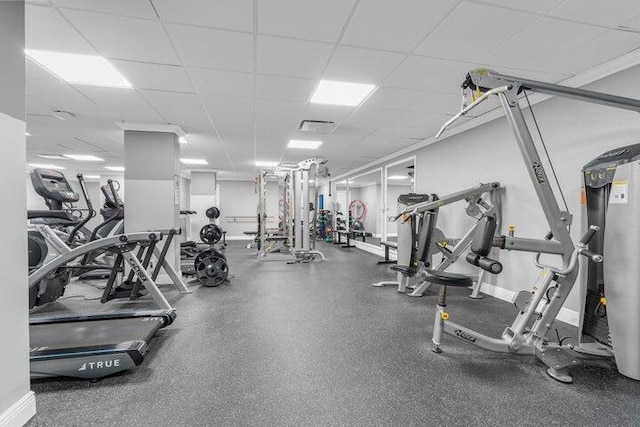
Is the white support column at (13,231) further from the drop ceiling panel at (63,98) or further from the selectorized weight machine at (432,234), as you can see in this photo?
the selectorized weight machine at (432,234)

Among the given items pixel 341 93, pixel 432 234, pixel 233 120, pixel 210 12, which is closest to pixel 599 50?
pixel 341 93

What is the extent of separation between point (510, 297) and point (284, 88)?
3.79 meters

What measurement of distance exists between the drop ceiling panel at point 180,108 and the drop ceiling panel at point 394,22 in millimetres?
2148

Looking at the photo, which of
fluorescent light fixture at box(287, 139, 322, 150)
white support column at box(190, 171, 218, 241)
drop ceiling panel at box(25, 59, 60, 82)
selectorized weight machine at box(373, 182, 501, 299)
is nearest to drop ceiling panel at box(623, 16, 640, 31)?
selectorized weight machine at box(373, 182, 501, 299)

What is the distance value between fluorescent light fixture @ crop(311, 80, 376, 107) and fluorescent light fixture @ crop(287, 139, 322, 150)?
2.08m

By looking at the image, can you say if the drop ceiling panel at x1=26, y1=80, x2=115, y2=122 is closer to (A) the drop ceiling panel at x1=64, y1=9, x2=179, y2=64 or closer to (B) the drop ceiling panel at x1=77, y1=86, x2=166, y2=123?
(B) the drop ceiling panel at x1=77, y1=86, x2=166, y2=123

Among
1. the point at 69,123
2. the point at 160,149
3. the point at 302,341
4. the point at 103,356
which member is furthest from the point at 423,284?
the point at 69,123

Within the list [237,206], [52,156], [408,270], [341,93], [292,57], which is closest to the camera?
[292,57]

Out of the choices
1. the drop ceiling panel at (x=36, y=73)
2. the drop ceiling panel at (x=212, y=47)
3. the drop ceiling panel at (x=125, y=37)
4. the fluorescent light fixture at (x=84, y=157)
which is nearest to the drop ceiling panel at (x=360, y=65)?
the drop ceiling panel at (x=212, y=47)

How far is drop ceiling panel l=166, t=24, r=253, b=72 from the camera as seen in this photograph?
84.0 inches

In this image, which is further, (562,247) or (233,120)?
(233,120)

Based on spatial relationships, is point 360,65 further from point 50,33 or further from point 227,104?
point 50,33

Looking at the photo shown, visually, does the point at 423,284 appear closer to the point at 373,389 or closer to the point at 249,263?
the point at 373,389

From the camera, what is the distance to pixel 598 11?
189 centimetres
